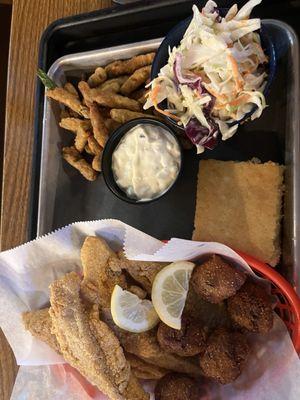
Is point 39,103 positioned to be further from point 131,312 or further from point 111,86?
point 131,312

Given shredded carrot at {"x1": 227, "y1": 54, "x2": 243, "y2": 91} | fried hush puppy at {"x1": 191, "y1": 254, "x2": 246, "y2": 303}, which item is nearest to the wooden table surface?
fried hush puppy at {"x1": 191, "y1": 254, "x2": 246, "y2": 303}

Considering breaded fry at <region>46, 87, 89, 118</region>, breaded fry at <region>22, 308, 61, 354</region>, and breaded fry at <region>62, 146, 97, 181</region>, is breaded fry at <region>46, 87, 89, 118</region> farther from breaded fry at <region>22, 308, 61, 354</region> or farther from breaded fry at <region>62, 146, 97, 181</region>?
breaded fry at <region>22, 308, 61, 354</region>

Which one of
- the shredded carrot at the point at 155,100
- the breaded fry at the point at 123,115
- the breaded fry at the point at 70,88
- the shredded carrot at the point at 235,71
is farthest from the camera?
the breaded fry at the point at 70,88

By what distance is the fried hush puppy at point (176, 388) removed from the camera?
1.73 m

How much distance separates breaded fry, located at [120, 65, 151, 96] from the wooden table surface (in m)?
0.44

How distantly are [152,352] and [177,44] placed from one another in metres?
1.12

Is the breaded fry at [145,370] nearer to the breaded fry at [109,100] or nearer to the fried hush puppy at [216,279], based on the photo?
the fried hush puppy at [216,279]

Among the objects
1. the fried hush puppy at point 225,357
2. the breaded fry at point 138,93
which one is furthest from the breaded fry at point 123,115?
the fried hush puppy at point 225,357

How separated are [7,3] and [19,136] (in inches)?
33.3

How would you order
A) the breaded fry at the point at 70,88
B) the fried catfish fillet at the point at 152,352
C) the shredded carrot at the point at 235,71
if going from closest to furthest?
1. the shredded carrot at the point at 235,71
2. the fried catfish fillet at the point at 152,352
3. the breaded fry at the point at 70,88

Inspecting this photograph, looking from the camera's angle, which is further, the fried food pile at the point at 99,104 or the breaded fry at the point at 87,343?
the fried food pile at the point at 99,104

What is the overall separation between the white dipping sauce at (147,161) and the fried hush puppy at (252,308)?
0.46 meters

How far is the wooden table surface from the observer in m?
2.15

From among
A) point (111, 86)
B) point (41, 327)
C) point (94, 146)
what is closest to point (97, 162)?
point (94, 146)
